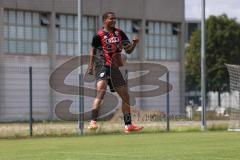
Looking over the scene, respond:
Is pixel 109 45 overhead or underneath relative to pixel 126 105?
overhead

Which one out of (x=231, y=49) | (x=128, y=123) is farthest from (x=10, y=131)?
(x=231, y=49)

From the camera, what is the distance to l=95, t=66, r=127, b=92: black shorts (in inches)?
483

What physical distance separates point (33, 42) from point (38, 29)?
1305 millimetres

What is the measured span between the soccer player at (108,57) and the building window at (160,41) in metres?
53.4

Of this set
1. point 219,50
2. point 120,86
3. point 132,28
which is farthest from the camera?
point 219,50

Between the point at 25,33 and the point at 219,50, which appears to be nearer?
the point at 25,33

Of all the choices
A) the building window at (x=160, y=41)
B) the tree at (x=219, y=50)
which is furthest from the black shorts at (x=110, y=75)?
the tree at (x=219, y=50)

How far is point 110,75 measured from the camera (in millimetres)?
12297

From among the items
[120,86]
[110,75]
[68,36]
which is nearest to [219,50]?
[68,36]

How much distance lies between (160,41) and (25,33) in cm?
1510

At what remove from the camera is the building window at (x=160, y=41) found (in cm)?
6625

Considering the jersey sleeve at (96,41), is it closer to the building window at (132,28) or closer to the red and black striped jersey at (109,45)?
the red and black striped jersey at (109,45)

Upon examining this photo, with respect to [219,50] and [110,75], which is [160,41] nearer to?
[219,50]

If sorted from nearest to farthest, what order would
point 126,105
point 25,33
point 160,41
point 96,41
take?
point 96,41, point 126,105, point 25,33, point 160,41
